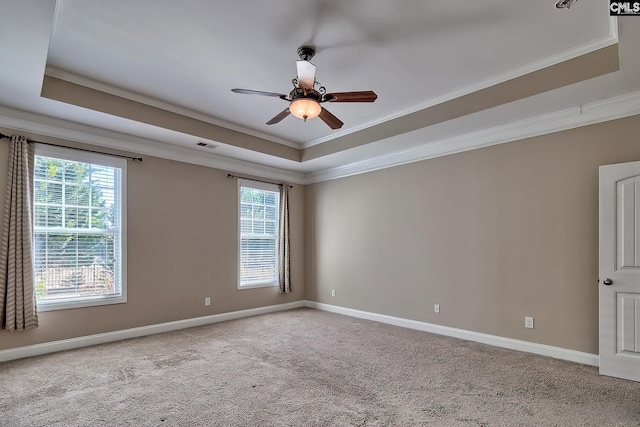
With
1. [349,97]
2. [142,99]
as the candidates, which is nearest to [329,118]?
[349,97]

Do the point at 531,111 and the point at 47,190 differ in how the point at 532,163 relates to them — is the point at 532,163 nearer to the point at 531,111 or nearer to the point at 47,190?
the point at 531,111

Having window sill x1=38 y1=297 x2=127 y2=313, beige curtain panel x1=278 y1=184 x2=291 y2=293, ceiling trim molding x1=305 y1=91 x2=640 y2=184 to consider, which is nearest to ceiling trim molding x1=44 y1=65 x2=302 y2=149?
beige curtain panel x1=278 y1=184 x2=291 y2=293

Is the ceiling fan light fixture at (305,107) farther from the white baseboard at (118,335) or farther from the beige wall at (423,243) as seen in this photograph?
the white baseboard at (118,335)

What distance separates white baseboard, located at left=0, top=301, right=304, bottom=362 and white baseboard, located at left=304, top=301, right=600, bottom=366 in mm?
1775

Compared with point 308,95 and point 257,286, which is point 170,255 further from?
point 308,95

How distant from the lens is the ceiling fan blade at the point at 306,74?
2682 millimetres

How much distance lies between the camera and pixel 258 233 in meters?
6.20

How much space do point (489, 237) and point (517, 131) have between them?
4.36 feet

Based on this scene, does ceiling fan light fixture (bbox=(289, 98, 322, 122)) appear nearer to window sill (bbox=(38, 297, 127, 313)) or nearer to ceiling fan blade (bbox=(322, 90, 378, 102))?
ceiling fan blade (bbox=(322, 90, 378, 102))

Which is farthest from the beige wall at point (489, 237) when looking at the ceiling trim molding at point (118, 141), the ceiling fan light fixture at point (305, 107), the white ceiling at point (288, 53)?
the ceiling fan light fixture at point (305, 107)

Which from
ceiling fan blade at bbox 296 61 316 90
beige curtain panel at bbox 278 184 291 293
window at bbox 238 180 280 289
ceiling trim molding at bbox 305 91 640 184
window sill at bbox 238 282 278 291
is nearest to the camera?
ceiling fan blade at bbox 296 61 316 90

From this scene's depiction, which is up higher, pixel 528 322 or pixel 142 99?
pixel 142 99

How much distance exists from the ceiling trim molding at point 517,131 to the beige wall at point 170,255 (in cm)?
254

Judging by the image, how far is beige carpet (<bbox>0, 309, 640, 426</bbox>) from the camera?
251 cm
